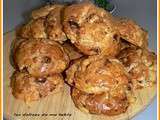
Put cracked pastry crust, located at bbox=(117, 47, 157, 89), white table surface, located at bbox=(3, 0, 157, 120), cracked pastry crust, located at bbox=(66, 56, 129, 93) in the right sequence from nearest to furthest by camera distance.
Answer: cracked pastry crust, located at bbox=(66, 56, 129, 93)
cracked pastry crust, located at bbox=(117, 47, 157, 89)
white table surface, located at bbox=(3, 0, 157, 120)

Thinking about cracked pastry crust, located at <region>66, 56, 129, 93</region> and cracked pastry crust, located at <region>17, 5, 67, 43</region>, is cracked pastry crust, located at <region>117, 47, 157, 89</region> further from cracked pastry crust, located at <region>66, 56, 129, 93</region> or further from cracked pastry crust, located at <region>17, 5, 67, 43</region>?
Result: cracked pastry crust, located at <region>17, 5, 67, 43</region>

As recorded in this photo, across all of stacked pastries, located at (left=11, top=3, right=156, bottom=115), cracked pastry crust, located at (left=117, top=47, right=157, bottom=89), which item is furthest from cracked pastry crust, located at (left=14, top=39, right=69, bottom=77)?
cracked pastry crust, located at (left=117, top=47, right=157, bottom=89)

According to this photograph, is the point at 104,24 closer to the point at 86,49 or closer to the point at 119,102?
the point at 86,49

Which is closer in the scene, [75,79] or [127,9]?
[75,79]

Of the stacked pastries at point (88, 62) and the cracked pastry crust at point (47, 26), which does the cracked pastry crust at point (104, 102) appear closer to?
the stacked pastries at point (88, 62)

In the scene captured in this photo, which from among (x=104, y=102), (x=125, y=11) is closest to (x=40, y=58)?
(x=104, y=102)

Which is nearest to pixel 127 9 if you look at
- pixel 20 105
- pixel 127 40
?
pixel 127 40

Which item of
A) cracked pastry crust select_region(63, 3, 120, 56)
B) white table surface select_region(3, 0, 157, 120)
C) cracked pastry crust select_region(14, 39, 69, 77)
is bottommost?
white table surface select_region(3, 0, 157, 120)
